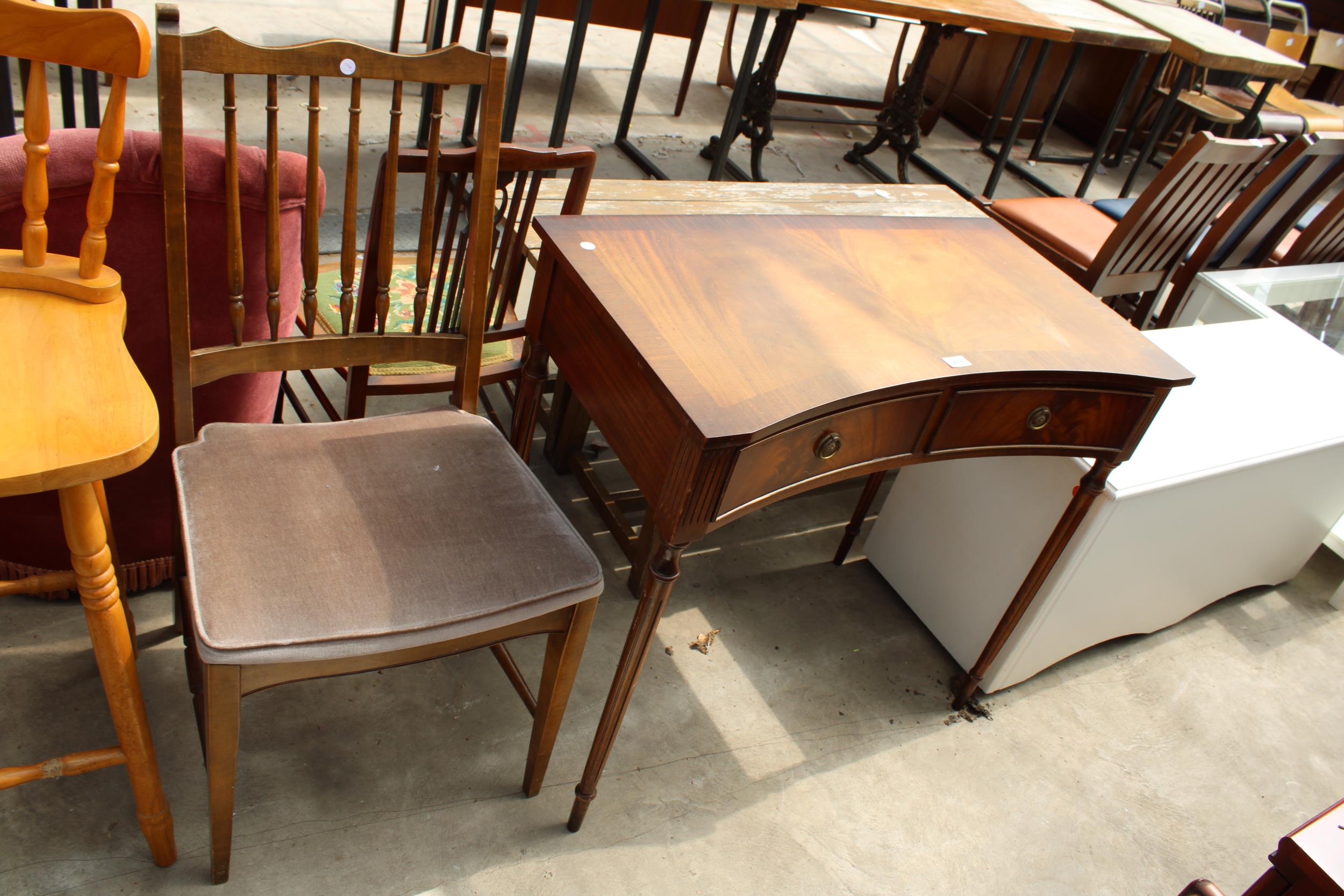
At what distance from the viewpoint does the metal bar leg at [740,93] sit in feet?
10.7

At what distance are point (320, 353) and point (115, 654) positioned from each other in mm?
479

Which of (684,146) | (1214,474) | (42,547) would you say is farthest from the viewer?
(684,146)

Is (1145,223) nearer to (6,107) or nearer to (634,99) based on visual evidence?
(634,99)

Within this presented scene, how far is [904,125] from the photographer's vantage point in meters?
4.27

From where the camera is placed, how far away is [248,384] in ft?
5.26

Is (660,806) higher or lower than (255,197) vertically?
lower

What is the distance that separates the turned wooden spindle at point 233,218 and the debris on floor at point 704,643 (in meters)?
1.03

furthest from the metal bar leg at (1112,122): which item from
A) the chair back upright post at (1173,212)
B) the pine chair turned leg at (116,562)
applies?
the pine chair turned leg at (116,562)

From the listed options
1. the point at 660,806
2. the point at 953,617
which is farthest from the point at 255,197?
the point at 953,617

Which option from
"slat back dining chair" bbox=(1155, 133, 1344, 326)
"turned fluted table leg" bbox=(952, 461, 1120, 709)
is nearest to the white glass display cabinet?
"turned fluted table leg" bbox=(952, 461, 1120, 709)

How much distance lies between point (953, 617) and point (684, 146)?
273 centimetres

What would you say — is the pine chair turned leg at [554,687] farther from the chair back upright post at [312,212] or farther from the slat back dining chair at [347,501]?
the chair back upright post at [312,212]

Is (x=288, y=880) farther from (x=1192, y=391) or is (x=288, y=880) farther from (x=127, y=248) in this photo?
(x=1192, y=391)

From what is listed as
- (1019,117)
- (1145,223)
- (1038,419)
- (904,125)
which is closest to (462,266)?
(1038,419)
